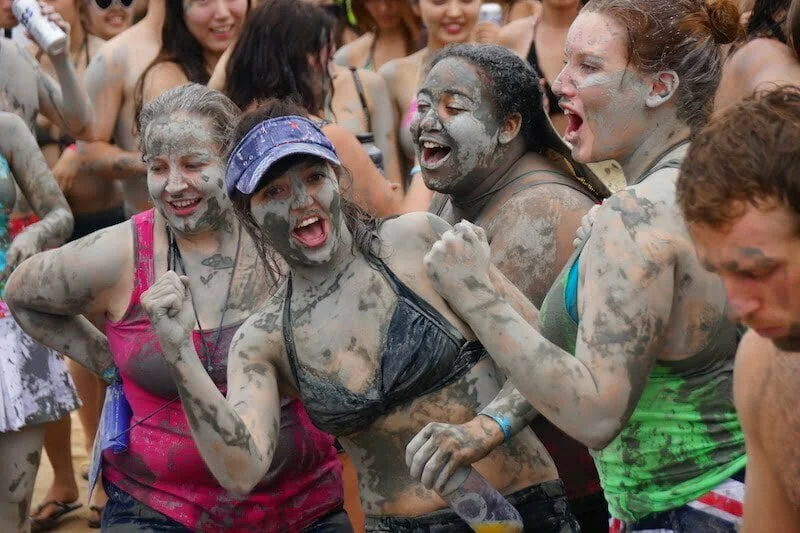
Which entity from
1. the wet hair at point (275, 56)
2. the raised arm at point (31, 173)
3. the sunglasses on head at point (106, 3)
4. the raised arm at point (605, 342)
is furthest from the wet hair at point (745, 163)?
the sunglasses on head at point (106, 3)

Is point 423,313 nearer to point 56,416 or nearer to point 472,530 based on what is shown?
point 472,530

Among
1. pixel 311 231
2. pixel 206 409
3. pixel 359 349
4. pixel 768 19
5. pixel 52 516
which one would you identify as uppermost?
pixel 311 231

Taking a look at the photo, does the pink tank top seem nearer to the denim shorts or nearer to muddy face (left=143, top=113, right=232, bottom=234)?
muddy face (left=143, top=113, right=232, bottom=234)

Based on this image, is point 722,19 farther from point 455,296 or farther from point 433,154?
point 433,154

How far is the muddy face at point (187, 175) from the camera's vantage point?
13.3 feet

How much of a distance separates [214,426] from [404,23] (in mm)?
4911

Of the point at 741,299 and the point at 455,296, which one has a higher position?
the point at 741,299

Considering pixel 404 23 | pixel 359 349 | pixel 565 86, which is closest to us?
pixel 565 86

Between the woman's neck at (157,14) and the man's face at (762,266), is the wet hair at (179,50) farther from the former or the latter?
the man's face at (762,266)

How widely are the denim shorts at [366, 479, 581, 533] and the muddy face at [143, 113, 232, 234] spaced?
111 centimetres

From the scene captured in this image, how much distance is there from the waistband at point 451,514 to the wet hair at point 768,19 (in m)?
1.76

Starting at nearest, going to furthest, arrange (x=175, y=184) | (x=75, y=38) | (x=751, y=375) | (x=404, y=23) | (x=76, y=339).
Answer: (x=751, y=375), (x=175, y=184), (x=76, y=339), (x=75, y=38), (x=404, y=23)

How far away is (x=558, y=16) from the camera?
21.0 ft

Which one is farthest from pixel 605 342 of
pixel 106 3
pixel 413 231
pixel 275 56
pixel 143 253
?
pixel 106 3
